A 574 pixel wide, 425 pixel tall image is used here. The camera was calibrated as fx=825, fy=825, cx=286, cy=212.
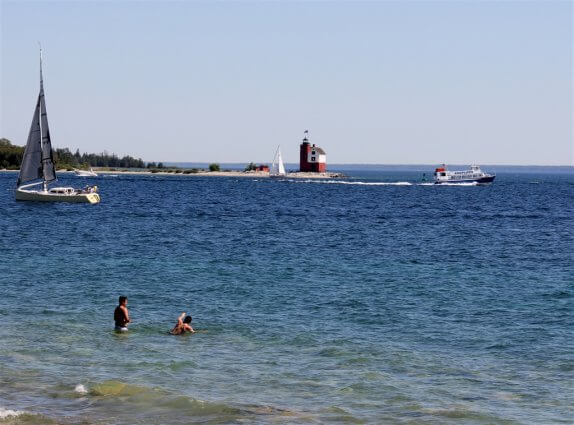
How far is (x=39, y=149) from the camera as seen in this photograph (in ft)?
337

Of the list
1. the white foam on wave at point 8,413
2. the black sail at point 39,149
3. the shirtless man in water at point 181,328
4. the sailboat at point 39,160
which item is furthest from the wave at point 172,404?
the black sail at point 39,149

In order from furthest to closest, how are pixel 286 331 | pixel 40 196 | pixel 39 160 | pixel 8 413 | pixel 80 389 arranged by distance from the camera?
1. pixel 40 196
2. pixel 39 160
3. pixel 286 331
4. pixel 80 389
5. pixel 8 413

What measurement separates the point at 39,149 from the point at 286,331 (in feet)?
254

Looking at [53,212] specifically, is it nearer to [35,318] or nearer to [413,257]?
[413,257]

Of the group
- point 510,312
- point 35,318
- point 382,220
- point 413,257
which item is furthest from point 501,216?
point 35,318

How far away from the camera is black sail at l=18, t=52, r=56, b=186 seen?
10219cm

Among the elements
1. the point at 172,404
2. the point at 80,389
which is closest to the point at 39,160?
the point at 80,389

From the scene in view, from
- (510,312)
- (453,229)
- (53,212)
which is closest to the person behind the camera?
(510,312)

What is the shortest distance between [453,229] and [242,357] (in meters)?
58.7

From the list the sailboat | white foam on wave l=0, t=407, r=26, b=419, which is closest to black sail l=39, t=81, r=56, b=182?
the sailboat

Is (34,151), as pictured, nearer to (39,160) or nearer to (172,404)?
(39,160)

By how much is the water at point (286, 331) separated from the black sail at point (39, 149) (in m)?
35.4

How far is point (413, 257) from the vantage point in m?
57.8

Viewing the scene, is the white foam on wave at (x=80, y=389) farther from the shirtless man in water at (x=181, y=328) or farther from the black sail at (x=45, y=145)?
the black sail at (x=45, y=145)
